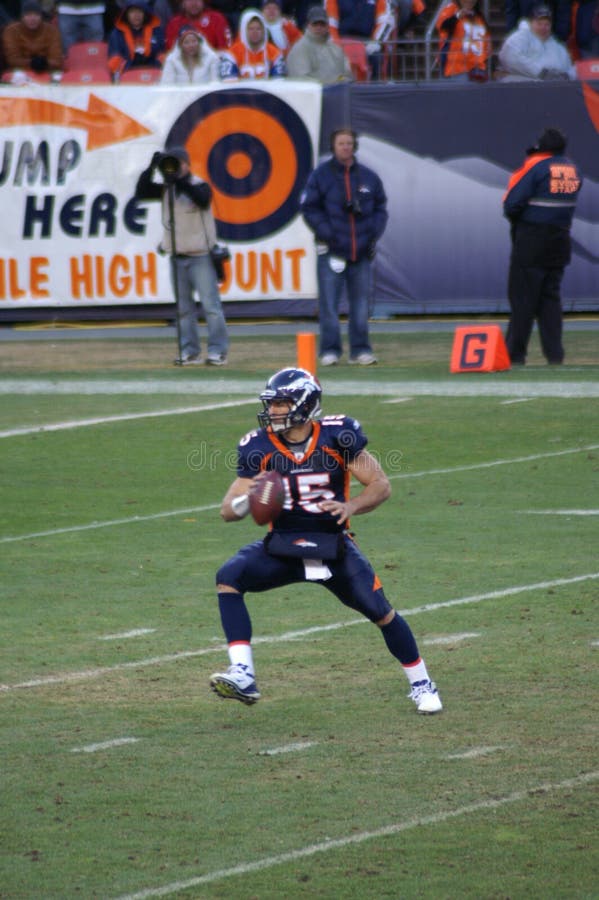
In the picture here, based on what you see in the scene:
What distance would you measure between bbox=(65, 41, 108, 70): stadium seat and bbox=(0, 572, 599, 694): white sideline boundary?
16231 millimetres

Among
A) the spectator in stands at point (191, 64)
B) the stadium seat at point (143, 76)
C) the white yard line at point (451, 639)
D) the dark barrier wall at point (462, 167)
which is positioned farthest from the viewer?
the stadium seat at point (143, 76)

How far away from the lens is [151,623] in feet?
29.9

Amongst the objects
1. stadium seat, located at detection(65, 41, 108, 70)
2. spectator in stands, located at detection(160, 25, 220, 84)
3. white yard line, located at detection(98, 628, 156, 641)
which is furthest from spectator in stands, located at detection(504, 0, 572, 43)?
white yard line, located at detection(98, 628, 156, 641)

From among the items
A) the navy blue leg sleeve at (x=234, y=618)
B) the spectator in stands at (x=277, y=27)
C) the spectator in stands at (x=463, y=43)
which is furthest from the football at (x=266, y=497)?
the spectator in stands at (x=277, y=27)

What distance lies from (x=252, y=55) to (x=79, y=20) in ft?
8.71

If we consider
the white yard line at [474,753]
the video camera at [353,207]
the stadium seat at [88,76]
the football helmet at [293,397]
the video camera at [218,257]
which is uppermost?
the football helmet at [293,397]

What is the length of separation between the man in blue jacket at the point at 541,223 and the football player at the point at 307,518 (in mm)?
10920

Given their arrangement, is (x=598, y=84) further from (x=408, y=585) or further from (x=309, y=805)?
(x=309, y=805)

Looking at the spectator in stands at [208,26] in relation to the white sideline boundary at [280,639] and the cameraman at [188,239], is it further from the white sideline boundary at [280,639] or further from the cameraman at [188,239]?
the white sideline boundary at [280,639]

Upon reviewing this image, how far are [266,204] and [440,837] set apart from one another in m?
18.3

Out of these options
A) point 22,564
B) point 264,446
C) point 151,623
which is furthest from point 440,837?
point 22,564

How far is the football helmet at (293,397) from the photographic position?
725cm

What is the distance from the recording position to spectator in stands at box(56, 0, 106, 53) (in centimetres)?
2447

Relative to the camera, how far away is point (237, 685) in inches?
285
